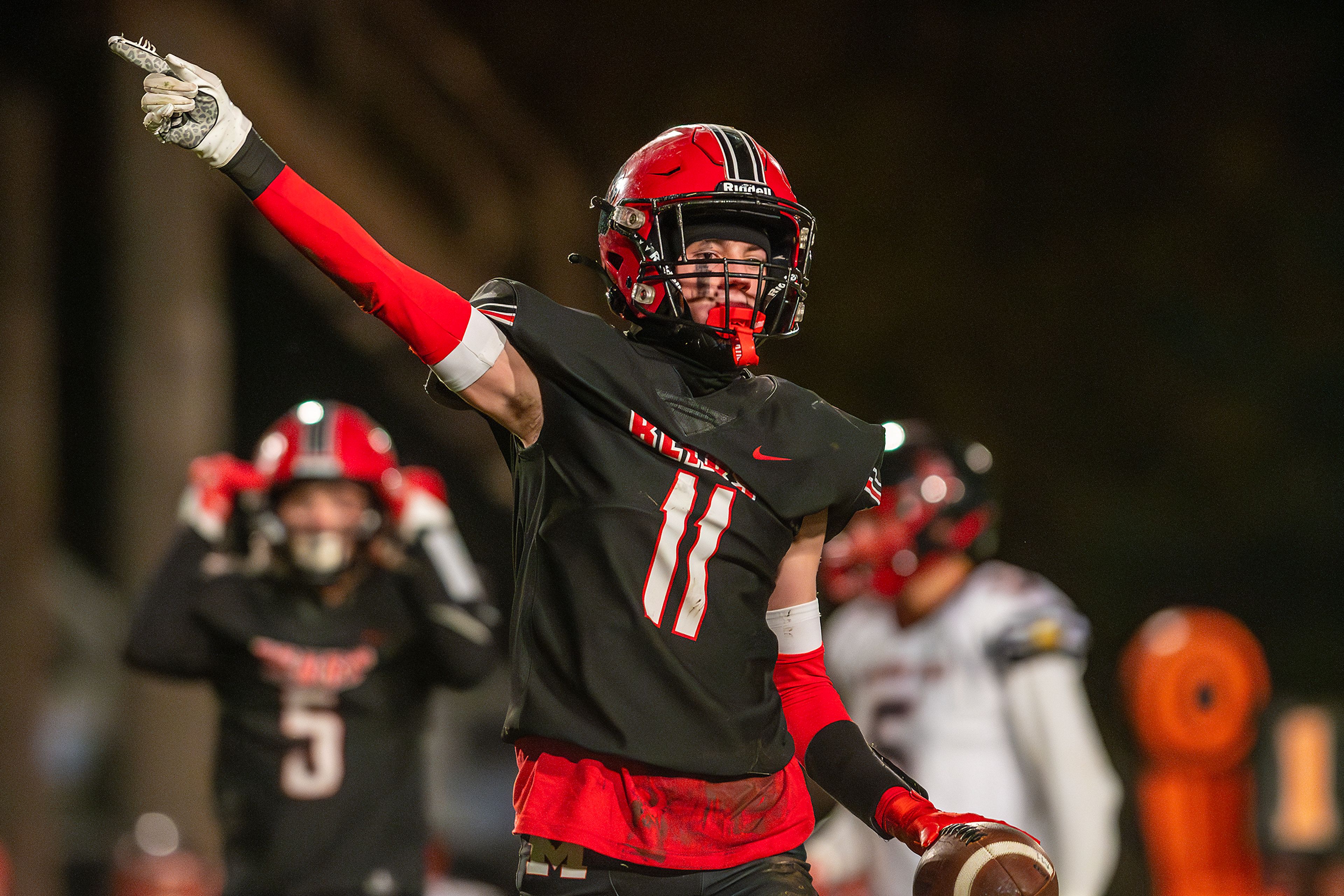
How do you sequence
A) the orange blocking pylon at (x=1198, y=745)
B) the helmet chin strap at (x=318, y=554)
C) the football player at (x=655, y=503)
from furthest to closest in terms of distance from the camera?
1. the orange blocking pylon at (x=1198, y=745)
2. the helmet chin strap at (x=318, y=554)
3. the football player at (x=655, y=503)

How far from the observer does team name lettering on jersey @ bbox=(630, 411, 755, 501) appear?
2.13 metres

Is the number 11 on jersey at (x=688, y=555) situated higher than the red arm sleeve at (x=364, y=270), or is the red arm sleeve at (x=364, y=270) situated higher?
the red arm sleeve at (x=364, y=270)

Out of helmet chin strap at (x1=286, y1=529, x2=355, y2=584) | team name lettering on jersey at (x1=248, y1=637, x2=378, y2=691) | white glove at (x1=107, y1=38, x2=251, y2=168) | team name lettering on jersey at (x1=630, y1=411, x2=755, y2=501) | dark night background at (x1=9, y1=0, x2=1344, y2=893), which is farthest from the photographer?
dark night background at (x1=9, y1=0, x2=1344, y2=893)

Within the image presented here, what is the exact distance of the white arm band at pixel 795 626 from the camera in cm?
239

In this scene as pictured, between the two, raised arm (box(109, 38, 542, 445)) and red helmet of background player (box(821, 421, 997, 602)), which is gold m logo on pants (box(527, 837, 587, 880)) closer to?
raised arm (box(109, 38, 542, 445))

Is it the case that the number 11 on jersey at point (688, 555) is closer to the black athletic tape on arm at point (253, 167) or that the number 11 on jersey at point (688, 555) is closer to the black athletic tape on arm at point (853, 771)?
the black athletic tape on arm at point (853, 771)

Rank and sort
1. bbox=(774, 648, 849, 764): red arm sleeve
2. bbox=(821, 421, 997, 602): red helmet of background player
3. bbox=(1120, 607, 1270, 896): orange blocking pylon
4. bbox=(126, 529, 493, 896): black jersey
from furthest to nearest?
1. bbox=(1120, 607, 1270, 896): orange blocking pylon
2. bbox=(821, 421, 997, 602): red helmet of background player
3. bbox=(126, 529, 493, 896): black jersey
4. bbox=(774, 648, 849, 764): red arm sleeve

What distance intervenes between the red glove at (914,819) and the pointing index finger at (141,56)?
1487 millimetres

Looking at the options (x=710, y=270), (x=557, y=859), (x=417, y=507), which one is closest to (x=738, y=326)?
(x=710, y=270)

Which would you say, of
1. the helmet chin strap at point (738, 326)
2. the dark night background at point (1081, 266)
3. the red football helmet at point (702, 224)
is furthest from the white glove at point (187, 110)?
the dark night background at point (1081, 266)

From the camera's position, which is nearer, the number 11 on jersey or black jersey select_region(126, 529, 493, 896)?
the number 11 on jersey

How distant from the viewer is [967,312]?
407 inches

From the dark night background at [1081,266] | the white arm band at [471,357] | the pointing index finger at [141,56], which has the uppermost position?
the dark night background at [1081,266]

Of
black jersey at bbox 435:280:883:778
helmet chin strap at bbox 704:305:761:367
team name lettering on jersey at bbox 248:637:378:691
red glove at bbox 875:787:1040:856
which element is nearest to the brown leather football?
red glove at bbox 875:787:1040:856
